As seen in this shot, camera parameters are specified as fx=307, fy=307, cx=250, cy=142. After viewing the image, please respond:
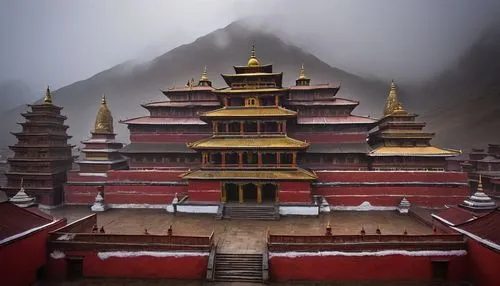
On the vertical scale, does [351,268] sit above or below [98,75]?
below

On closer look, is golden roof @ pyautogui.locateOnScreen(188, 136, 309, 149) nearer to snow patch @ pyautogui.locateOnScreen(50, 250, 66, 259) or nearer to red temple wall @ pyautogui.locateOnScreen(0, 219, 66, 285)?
snow patch @ pyautogui.locateOnScreen(50, 250, 66, 259)

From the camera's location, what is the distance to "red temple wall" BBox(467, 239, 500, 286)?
37.2ft

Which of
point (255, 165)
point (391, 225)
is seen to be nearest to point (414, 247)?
point (391, 225)

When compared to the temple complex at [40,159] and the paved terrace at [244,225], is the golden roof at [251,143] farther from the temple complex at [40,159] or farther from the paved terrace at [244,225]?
the temple complex at [40,159]

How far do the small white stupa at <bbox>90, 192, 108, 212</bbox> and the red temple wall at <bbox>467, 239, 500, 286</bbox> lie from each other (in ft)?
76.4

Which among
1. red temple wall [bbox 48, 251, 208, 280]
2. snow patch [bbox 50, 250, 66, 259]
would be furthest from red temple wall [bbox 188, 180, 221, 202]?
snow patch [bbox 50, 250, 66, 259]

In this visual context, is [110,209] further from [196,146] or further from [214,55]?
[214,55]

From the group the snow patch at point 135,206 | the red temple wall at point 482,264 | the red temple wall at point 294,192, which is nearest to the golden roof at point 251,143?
the red temple wall at point 294,192

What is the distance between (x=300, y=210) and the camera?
838 inches

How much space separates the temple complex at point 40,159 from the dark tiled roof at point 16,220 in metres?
12.1

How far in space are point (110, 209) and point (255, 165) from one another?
1210 cm

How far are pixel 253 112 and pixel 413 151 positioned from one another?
1347cm

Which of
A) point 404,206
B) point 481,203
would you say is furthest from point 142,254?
point 404,206

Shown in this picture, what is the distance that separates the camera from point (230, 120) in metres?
23.8
